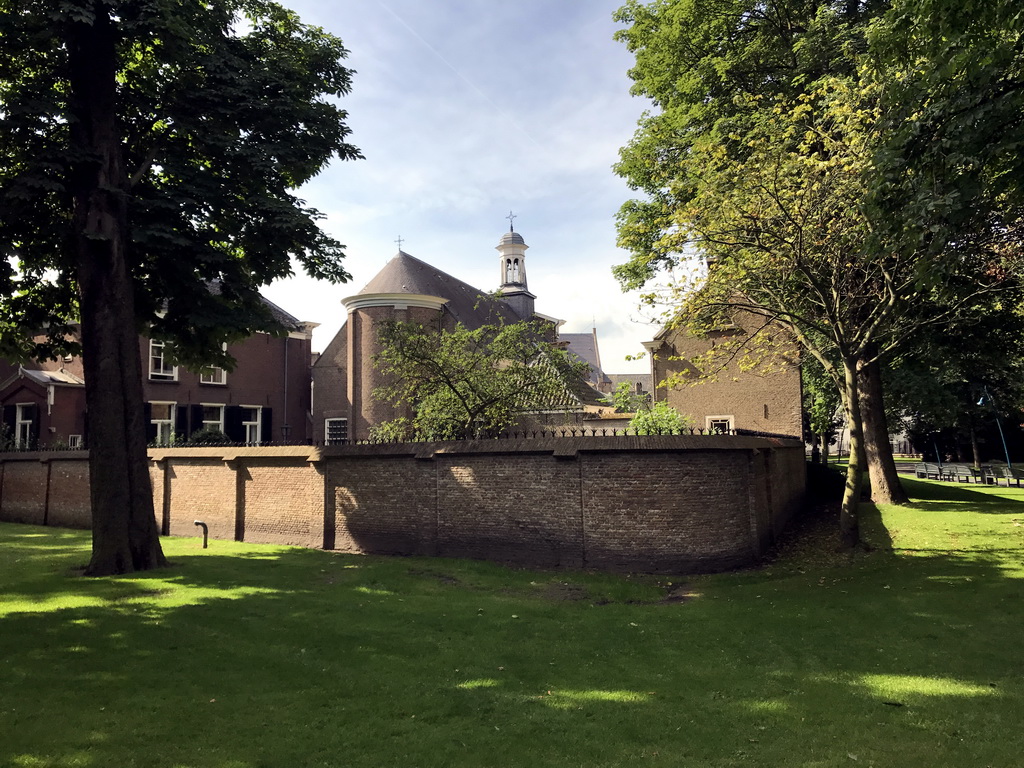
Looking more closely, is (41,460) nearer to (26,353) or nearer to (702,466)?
(26,353)

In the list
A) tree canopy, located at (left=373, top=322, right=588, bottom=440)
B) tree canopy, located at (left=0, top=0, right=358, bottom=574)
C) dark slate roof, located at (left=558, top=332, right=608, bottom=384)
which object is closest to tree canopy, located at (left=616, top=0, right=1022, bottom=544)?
tree canopy, located at (left=373, top=322, right=588, bottom=440)

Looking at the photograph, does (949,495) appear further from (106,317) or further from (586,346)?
(586,346)

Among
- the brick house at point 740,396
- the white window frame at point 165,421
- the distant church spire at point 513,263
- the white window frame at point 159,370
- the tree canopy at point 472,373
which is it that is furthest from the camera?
the distant church spire at point 513,263

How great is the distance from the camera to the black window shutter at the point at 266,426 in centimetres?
3534

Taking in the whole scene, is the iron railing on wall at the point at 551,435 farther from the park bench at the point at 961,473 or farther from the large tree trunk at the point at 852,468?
the park bench at the point at 961,473

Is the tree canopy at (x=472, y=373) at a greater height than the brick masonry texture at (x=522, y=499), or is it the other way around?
the tree canopy at (x=472, y=373)

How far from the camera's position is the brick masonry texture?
11492 millimetres

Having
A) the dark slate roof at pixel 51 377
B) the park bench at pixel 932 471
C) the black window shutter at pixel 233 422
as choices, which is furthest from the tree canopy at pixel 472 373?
the park bench at pixel 932 471

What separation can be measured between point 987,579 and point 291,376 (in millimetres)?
33855

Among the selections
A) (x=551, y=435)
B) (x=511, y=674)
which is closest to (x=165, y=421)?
(x=551, y=435)

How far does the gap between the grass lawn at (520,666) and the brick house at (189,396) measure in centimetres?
1629

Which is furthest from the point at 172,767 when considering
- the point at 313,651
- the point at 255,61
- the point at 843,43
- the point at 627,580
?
the point at 843,43

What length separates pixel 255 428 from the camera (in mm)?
35156

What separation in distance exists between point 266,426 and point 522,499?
1054 inches
